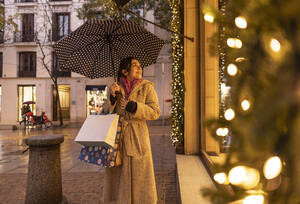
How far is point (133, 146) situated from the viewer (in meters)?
2.53

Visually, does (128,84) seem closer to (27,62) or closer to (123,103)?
(123,103)

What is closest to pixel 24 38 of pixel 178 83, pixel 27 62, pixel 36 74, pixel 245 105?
pixel 27 62

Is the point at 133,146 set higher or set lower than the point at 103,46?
lower

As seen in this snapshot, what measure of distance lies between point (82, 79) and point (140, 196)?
21.1m

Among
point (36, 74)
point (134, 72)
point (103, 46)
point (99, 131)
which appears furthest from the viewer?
point (36, 74)

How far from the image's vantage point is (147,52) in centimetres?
347

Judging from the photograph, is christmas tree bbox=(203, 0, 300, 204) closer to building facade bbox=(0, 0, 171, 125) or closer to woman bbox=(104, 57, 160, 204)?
woman bbox=(104, 57, 160, 204)

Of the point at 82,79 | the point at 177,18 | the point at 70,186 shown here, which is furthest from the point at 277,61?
the point at 82,79

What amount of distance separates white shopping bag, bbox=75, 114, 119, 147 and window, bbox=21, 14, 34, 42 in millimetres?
24406

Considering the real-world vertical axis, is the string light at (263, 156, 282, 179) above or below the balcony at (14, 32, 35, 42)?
below

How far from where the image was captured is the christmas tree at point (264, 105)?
42cm

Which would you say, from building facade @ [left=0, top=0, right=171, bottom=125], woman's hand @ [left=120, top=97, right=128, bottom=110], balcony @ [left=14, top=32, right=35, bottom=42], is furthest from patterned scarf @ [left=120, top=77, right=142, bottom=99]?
balcony @ [left=14, top=32, right=35, bottom=42]

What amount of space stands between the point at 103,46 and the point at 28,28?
78.5 feet

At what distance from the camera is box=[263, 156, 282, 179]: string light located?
57 centimetres
